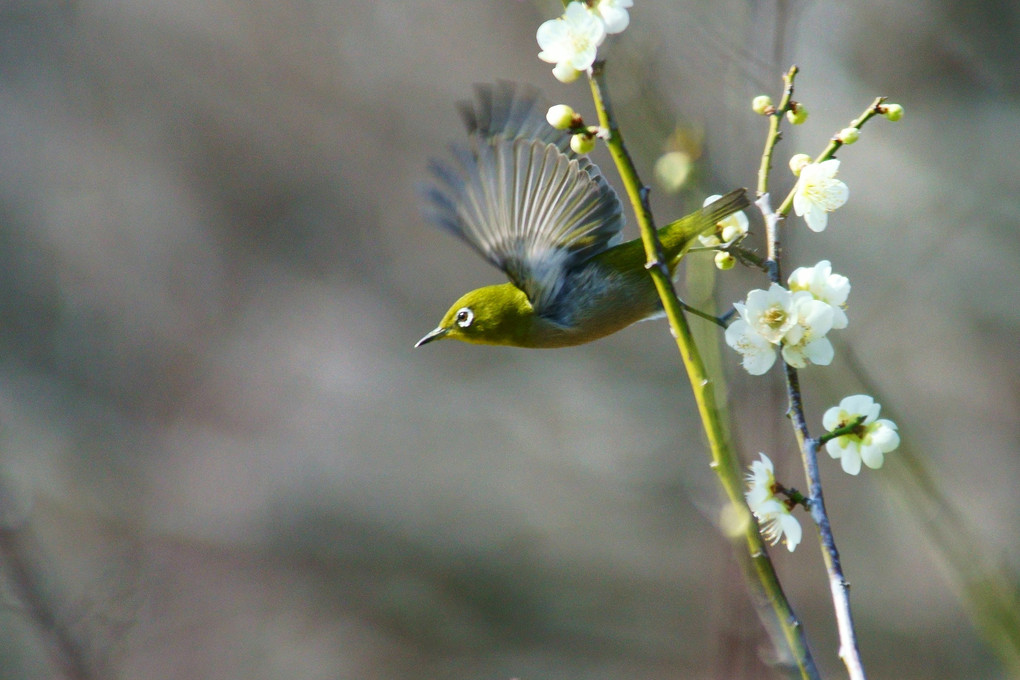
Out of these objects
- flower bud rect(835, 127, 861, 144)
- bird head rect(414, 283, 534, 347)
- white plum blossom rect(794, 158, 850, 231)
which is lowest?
white plum blossom rect(794, 158, 850, 231)

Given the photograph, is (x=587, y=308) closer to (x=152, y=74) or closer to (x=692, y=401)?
(x=692, y=401)

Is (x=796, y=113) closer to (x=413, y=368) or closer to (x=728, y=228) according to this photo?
(x=728, y=228)

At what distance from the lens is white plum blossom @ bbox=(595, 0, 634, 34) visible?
666mm

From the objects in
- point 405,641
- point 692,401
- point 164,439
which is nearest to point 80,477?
point 164,439

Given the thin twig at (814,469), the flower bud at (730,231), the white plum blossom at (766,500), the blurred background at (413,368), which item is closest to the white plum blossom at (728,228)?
the flower bud at (730,231)

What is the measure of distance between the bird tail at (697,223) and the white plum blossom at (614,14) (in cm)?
21

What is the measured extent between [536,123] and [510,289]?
0.66 ft

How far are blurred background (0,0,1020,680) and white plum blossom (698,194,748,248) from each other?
224 cm

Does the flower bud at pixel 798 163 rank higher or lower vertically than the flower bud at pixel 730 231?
lower

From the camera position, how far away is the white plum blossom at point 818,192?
2.41ft

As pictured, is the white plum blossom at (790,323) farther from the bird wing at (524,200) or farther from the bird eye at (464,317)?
the bird eye at (464,317)

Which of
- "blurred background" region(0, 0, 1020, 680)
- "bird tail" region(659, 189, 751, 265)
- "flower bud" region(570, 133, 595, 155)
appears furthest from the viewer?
"blurred background" region(0, 0, 1020, 680)

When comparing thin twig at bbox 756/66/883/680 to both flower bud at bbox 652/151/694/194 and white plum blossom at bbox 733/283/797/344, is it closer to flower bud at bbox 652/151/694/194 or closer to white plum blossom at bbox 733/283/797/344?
white plum blossom at bbox 733/283/797/344

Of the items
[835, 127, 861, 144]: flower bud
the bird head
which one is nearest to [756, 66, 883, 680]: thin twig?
[835, 127, 861, 144]: flower bud
